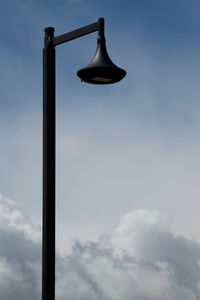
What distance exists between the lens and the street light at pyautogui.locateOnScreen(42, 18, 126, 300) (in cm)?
1037

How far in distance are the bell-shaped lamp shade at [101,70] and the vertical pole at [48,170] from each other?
500 millimetres

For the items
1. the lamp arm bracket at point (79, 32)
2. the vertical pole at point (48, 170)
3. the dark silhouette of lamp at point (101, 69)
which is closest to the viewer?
the vertical pole at point (48, 170)

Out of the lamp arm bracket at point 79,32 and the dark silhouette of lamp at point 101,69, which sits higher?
the lamp arm bracket at point 79,32

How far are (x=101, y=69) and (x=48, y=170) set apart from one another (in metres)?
1.68

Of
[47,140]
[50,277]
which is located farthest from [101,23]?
[50,277]

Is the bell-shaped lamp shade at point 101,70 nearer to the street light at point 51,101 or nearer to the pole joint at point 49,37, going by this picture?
the street light at point 51,101

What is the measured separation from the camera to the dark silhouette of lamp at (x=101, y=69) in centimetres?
1076

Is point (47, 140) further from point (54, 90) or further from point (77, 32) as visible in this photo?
point (77, 32)

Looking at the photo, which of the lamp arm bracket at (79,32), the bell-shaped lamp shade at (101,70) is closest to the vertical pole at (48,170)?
the lamp arm bracket at (79,32)

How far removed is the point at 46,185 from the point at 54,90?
55.0 inches

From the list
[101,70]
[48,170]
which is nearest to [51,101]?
[101,70]

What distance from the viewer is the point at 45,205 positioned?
34.3 ft

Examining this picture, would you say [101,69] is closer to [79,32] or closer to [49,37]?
[79,32]

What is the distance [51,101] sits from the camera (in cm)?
1067
